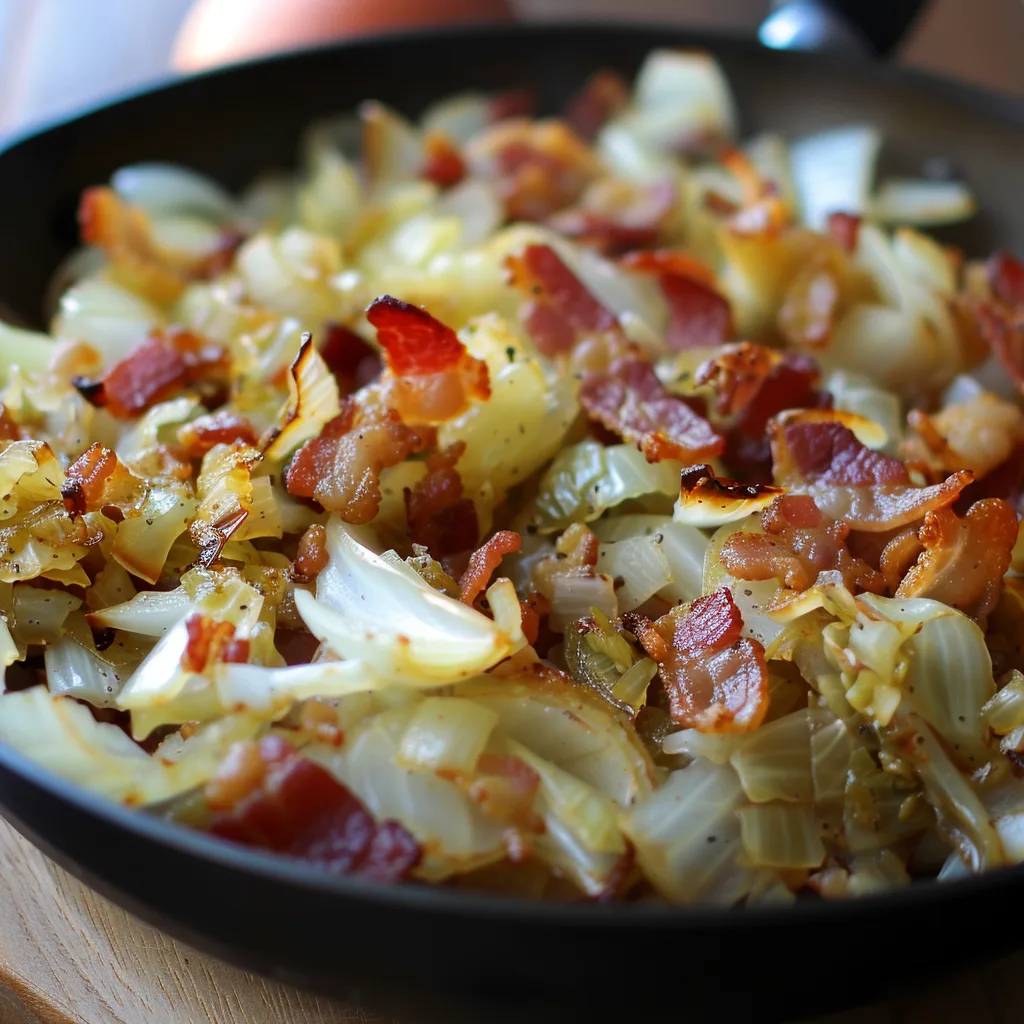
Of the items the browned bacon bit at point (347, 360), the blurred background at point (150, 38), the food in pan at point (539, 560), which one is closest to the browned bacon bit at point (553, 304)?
the food in pan at point (539, 560)

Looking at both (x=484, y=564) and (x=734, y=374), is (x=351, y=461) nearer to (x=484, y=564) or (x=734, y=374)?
(x=484, y=564)

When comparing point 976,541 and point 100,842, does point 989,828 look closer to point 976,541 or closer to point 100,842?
point 976,541

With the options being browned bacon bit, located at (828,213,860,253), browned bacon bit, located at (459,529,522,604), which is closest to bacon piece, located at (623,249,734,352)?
browned bacon bit, located at (828,213,860,253)

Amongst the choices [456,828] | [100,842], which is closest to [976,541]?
[456,828]

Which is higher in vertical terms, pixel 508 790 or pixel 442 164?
pixel 442 164

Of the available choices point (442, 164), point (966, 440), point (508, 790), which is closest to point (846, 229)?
point (966, 440)

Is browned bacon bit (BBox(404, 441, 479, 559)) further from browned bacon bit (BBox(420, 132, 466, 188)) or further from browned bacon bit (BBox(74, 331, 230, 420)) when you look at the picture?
browned bacon bit (BBox(420, 132, 466, 188))
